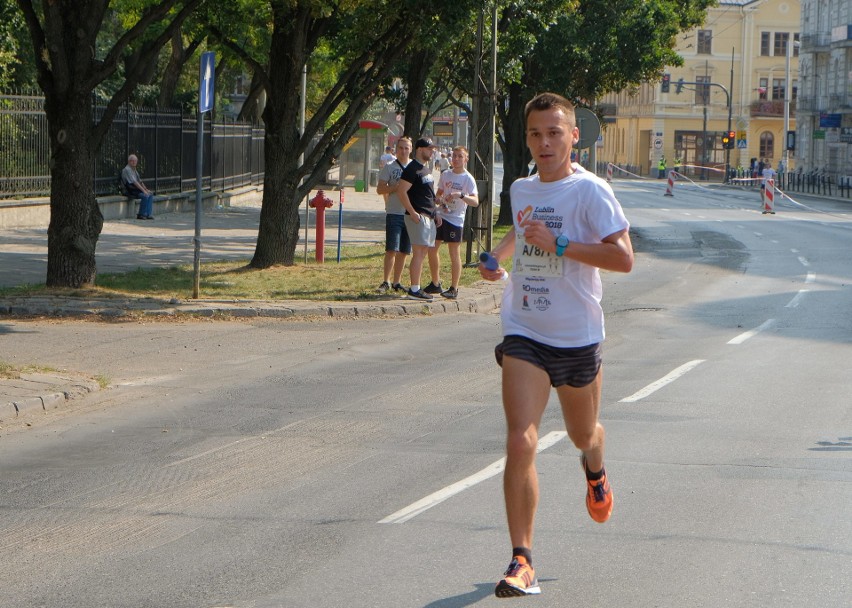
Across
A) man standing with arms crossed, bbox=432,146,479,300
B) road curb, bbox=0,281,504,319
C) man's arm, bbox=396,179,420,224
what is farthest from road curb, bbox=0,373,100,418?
man standing with arms crossed, bbox=432,146,479,300

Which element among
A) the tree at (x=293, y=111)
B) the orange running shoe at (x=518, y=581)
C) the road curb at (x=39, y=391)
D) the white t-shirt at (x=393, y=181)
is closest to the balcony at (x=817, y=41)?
the tree at (x=293, y=111)

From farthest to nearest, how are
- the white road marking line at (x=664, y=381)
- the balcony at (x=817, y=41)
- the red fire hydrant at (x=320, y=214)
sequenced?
1. the balcony at (x=817, y=41)
2. the red fire hydrant at (x=320, y=214)
3. the white road marking line at (x=664, y=381)

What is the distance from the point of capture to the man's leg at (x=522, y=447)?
16.5 feet

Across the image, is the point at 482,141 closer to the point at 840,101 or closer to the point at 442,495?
the point at 442,495

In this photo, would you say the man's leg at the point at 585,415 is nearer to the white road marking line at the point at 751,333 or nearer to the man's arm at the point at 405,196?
the white road marking line at the point at 751,333

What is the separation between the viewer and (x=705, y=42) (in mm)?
97375

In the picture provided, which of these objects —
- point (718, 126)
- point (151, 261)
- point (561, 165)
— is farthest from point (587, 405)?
point (718, 126)

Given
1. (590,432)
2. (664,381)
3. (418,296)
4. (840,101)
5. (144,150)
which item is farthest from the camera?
(840,101)

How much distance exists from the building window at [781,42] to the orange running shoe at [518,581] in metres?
98.6

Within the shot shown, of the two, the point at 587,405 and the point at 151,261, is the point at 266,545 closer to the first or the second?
the point at 587,405

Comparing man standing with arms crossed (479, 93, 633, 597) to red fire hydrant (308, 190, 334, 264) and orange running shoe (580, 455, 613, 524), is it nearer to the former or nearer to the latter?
orange running shoe (580, 455, 613, 524)

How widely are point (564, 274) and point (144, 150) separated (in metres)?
27.4

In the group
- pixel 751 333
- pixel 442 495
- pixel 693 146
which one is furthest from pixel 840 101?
pixel 442 495

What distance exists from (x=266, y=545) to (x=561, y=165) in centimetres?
211
